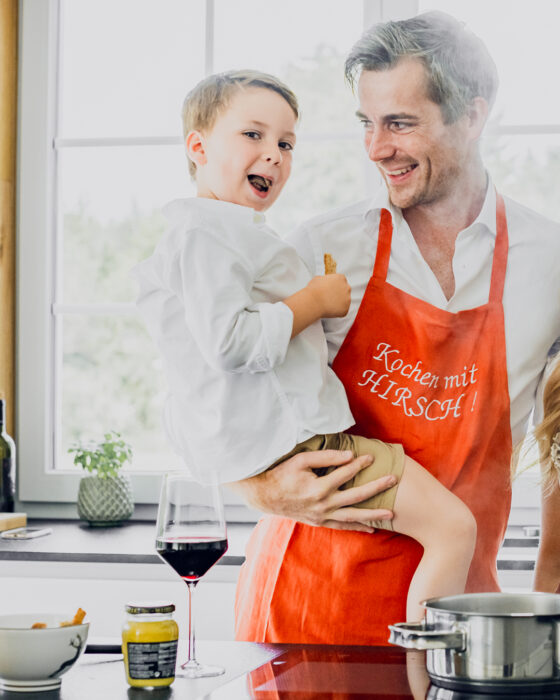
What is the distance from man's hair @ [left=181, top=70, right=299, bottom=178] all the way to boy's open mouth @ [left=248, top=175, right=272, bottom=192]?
0.39 ft

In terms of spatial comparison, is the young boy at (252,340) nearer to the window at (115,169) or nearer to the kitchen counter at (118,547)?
the kitchen counter at (118,547)

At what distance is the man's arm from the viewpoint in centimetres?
165

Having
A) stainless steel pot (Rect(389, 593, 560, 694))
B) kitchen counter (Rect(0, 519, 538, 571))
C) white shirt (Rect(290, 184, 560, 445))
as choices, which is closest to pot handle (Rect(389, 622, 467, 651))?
stainless steel pot (Rect(389, 593, 560, 694))

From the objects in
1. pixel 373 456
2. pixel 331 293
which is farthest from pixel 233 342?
pixel 373 456

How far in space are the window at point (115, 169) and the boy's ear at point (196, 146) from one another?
92cm

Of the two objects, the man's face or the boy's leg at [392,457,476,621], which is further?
the man's face

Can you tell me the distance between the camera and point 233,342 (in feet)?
4.75

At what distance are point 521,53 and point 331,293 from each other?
127 cm

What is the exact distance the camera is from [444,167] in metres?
1.74

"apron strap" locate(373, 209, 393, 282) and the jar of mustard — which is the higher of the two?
"apron strap" locate(373, 209, 393, 282)

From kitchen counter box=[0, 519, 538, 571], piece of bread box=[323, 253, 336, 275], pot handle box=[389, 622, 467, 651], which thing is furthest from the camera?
kitchen counter box=[0, 519, 538, 571]

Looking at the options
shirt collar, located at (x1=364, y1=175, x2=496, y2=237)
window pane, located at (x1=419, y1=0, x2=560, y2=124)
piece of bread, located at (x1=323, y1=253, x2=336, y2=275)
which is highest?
window pane, located at (x1=419, y1=0, x2=560, y2=124)

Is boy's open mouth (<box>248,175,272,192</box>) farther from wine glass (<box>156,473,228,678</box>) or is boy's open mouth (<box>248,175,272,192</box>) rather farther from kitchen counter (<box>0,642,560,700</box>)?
kitchen counter (<box>0,642,560,700</box>)

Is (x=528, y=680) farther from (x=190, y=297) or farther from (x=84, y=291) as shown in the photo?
(x=84, y=291)
